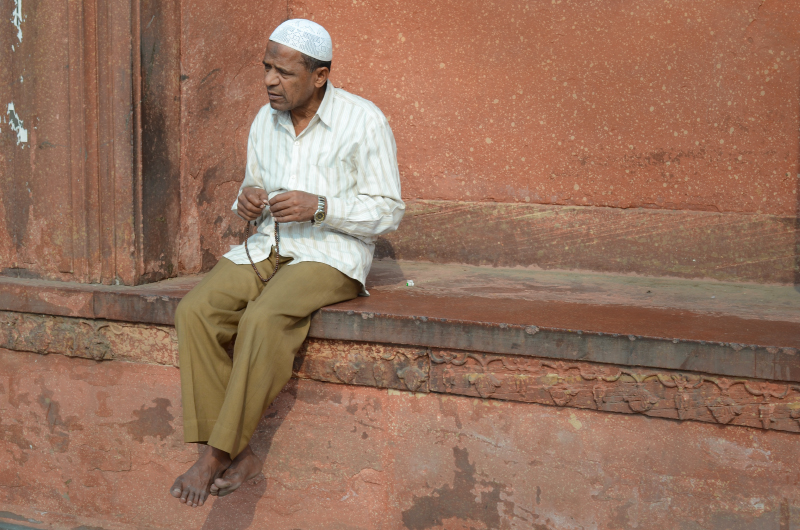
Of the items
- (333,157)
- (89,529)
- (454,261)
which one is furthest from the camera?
(454,261)

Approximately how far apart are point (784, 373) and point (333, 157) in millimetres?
1688

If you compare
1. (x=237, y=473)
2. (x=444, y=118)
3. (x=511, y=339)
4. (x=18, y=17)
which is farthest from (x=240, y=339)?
(x=444, y=118)

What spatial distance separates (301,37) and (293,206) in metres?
0.60

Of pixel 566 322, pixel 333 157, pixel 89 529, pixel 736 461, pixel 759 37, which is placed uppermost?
pixel 759 37

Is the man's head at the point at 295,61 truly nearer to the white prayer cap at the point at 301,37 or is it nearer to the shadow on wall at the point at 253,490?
the white prayer cap at the point at 301,37

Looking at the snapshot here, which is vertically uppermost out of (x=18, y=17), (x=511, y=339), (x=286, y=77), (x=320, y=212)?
(x=18, y=17)

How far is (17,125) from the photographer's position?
11.5ft

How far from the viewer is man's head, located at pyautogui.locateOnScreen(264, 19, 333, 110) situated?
Result: 2.86 metres

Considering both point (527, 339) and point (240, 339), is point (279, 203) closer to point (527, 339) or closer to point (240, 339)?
point (240, 339)

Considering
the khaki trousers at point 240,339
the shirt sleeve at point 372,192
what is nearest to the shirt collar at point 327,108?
the shirt sleeve at point 372,192

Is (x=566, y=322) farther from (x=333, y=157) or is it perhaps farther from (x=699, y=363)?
(x=333, y=157)

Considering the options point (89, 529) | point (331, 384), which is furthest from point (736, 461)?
point (89, 529)

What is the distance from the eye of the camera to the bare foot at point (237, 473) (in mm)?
2611

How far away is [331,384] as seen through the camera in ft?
9.89
